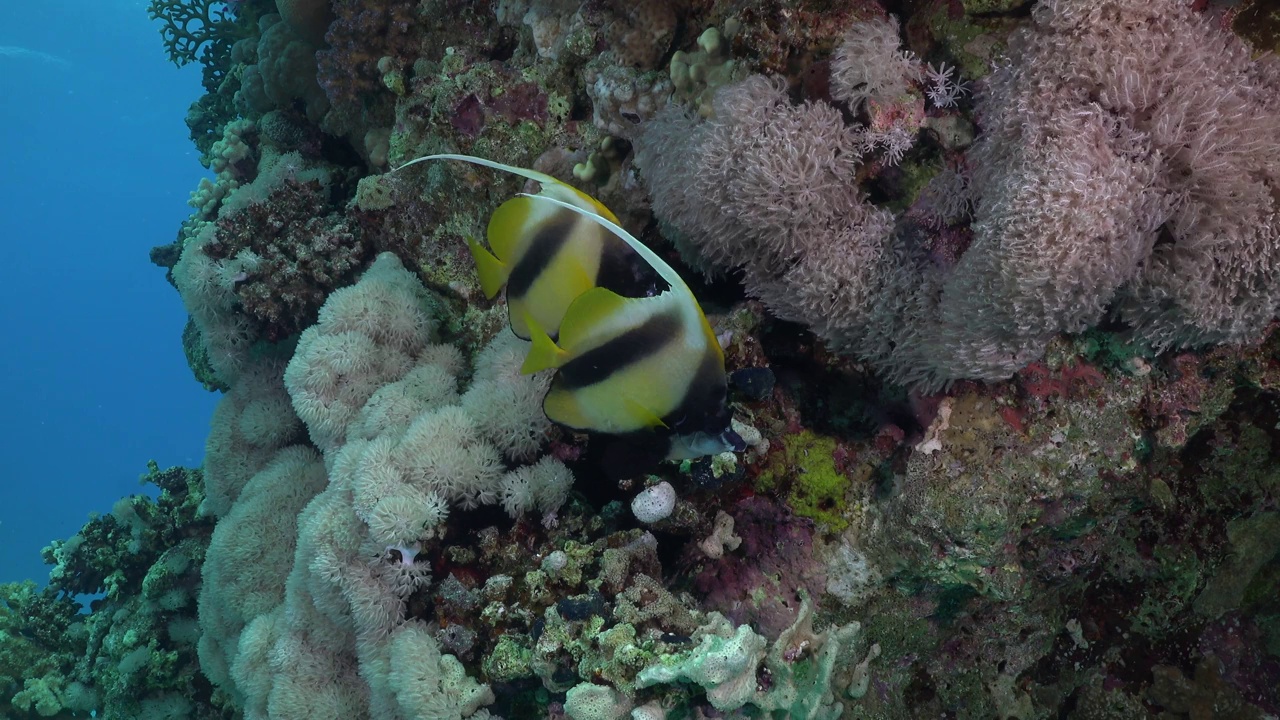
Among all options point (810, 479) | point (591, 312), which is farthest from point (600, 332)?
point (810, 479)

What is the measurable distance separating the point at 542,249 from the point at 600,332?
0.44 meters

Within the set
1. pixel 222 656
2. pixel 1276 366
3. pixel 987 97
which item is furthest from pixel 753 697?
pixel 222 656

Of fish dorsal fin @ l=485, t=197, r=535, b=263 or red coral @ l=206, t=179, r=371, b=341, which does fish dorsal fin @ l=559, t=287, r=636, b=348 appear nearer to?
fish dorsal fin @ l=485, t=197, r=535, b=263

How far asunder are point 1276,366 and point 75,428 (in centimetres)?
9563

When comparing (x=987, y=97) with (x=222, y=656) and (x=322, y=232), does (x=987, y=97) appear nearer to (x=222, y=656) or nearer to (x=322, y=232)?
(x=322, y=232)

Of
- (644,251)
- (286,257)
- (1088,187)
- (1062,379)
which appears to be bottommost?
(286,257)

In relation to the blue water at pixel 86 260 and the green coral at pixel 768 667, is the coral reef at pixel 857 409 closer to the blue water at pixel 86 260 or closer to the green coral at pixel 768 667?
the green coral at pixel 768 667

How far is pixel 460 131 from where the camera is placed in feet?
13.5

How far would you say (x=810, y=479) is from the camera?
274cm

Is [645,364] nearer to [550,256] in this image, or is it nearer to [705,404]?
[705,404]

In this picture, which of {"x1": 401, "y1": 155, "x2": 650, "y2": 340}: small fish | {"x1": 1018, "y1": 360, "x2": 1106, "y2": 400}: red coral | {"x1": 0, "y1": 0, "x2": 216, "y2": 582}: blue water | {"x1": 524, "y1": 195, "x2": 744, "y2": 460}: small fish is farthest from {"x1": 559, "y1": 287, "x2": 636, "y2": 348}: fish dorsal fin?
{"x1": 0, "y1": 0, "x2": 216, "y2": 582}: blue water

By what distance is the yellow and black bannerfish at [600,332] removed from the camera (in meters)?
1.71

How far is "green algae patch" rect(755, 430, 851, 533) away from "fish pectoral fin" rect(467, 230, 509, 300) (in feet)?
4.47

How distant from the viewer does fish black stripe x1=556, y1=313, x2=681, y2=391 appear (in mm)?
1712
